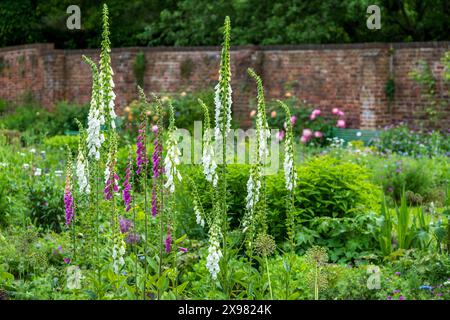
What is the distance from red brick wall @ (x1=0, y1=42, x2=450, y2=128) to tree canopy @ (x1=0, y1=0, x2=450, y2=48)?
145 cm

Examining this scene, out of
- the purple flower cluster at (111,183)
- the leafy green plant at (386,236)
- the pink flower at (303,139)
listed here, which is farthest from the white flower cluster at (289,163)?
the pink flower at (303,139)

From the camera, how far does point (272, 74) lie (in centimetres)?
1925

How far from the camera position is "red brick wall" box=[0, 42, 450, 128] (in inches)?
681

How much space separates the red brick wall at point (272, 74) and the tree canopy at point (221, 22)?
4.76 feet

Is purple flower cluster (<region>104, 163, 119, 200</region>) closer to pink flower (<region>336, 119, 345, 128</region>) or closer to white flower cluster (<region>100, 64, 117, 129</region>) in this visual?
white flower cluster (<region>100, 64, 117, 129</region>)

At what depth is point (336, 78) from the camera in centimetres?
1814

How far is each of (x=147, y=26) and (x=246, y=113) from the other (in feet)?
19.6

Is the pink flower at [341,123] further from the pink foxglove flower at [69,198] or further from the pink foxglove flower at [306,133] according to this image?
the pink foxglove flower at [69,198]

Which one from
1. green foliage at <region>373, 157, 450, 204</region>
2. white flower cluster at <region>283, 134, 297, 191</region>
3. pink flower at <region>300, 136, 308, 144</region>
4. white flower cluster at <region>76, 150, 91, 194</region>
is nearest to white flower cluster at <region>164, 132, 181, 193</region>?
white flower cluster at <region>283, 134, 297, 191</region>

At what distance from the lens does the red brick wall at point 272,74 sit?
56.7ft

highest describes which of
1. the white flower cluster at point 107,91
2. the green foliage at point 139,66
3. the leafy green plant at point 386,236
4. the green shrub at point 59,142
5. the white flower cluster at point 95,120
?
the green foliage at point 139,66

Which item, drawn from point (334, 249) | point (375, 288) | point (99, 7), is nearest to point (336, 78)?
point (99, 7)

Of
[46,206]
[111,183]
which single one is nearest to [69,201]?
[111,183]

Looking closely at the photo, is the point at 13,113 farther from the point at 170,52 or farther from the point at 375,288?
the point at 375,288
